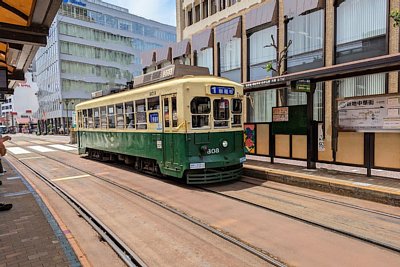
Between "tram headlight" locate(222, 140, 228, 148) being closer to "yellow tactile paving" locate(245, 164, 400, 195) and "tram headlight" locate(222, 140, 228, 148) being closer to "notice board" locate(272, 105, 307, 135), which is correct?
"yellow tactile paving" locate(245, 164, 400, 195)

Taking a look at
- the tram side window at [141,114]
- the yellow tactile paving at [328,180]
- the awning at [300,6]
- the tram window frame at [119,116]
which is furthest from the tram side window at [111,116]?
the awning at [300,6]

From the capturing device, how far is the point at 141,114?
10219 mm

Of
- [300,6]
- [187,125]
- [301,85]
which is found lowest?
[187,125]

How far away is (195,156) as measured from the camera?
8469mm

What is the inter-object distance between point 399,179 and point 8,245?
29.1 feet

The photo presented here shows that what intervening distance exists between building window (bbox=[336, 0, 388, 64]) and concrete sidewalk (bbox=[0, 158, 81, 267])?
46.6ft

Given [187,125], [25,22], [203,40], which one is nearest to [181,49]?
[203,40]

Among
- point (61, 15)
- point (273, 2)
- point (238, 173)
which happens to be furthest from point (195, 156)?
point (61, 15)

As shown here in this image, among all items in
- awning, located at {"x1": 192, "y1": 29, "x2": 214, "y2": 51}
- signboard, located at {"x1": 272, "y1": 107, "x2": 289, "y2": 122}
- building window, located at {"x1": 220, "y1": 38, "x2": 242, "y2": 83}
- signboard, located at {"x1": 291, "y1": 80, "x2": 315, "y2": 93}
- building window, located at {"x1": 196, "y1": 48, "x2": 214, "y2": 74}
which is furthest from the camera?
building window, located at {"x1": 196, "y1": 48, "x2": 214, "y2": 74}

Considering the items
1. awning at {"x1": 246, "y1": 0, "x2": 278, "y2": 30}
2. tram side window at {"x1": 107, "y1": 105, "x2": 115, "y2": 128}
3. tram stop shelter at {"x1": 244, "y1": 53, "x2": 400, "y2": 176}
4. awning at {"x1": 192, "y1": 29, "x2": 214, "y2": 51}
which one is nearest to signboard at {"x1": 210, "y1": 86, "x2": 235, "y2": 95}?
tram stop shelter at {"x1": 244, "y1": 53, "x2": 400, "y2": 176}

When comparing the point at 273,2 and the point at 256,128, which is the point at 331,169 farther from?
the point at 273,2

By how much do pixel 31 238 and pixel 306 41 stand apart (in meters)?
16.0

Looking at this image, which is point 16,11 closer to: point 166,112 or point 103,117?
point 166,112

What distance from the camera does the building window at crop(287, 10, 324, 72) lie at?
15891mm
